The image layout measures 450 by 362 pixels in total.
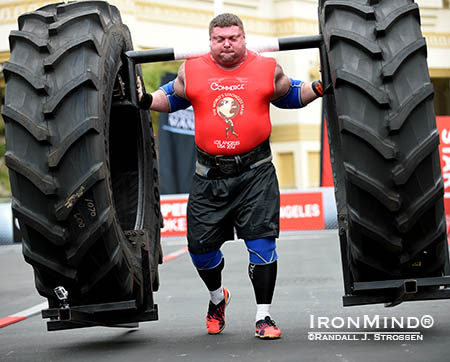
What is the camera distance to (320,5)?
5.22 metres

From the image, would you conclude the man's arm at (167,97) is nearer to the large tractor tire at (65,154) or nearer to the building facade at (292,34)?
the large tractor tire at (65,154)

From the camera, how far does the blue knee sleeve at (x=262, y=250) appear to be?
5523 millimetres

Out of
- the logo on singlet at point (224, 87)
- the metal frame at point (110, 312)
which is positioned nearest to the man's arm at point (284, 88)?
the logo on singlet at point (224, 87)

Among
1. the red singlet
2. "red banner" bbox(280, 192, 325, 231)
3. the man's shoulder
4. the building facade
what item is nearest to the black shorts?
the red singlet

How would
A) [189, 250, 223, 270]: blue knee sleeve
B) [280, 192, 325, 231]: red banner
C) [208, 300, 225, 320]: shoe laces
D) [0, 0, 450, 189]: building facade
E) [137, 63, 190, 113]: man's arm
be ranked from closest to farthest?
[137, 63, 190, 113]: man's arm
[189, 250, 223, 270]: blue knee sleeve
[208, 300, 225, 320]: shoe laces
[280, 192, 325, 231]: red banner
[0, 0, 450, 189]: building facade

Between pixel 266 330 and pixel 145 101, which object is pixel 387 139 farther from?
pixel 145 101

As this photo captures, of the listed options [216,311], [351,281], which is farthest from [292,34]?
[351,281]

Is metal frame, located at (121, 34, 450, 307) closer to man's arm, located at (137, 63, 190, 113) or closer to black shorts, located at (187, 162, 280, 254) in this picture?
man's arm, located at (137, 63, 190, 113)

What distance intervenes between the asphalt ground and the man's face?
1.65m

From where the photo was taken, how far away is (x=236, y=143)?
17.8 feet

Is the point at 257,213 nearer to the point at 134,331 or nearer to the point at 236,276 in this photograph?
the point at 134,331

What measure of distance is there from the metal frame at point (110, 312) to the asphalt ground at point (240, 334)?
7.7 inches

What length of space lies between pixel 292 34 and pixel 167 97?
2452cm

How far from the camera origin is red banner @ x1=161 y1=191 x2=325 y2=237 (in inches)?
771
